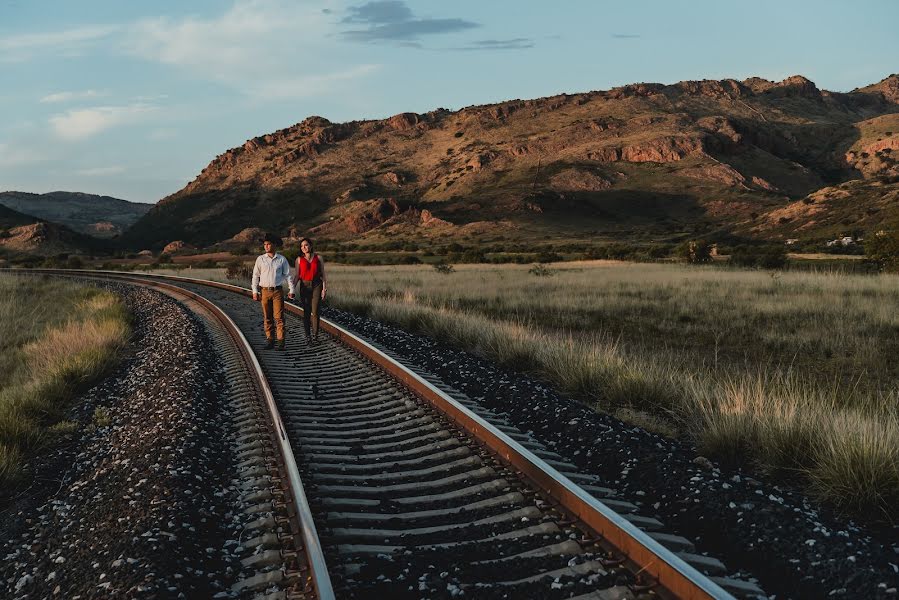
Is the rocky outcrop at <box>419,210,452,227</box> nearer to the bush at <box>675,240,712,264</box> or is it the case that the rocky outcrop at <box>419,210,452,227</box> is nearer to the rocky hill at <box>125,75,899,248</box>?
the rocky hill at <box>125,75,899,248</box>

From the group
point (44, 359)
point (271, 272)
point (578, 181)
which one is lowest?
point (44, 359)

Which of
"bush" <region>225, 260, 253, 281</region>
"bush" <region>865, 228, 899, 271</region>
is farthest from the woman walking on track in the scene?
"bush" <region>865, 228, 899, 271</region>

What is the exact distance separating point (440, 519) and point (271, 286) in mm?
8582

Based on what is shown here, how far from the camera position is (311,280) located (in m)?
12.5

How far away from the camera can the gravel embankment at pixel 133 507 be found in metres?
4.01

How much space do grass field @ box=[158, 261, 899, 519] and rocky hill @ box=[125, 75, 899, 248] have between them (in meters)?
59.1

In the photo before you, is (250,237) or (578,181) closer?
(250,237)

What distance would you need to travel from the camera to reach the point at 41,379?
10570 millimetres

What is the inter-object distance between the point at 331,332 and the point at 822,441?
9.85m

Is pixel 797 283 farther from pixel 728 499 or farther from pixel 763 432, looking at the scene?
pixel 728 499

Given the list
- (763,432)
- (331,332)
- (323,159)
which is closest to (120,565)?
(763,432)

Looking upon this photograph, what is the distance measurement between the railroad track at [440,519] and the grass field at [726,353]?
1.74 metres

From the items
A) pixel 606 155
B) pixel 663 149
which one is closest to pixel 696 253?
pixel 663 149

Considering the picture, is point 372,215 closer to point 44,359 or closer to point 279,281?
point 44,359
